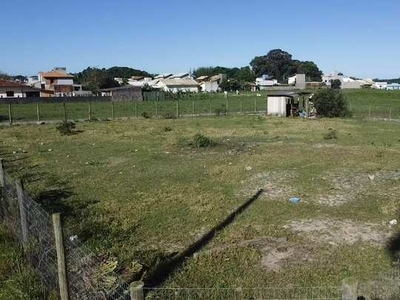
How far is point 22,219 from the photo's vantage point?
547 centimetres

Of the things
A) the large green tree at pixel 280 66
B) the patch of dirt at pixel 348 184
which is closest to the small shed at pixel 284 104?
the patch of dirt at pixel 348 184

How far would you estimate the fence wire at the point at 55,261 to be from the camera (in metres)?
4.36

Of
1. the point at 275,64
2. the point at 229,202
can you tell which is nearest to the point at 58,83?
the point at 229,202

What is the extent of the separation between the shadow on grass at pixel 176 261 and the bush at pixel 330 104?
2368cm

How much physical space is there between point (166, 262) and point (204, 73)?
480ft

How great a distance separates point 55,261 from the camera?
4.79m

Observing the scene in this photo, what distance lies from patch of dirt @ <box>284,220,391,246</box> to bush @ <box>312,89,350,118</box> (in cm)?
2331

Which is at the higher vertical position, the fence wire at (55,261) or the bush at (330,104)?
the bush at (330,104)

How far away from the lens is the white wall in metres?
30.5

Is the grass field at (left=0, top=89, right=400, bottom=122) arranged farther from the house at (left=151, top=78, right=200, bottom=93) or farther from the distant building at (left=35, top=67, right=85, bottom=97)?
the house at (left=151, top=78, right=200, bottom=93)

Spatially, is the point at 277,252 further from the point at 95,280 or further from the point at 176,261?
the point at 95,280

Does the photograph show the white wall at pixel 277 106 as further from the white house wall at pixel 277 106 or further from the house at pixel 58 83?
the house at pixel 58 83

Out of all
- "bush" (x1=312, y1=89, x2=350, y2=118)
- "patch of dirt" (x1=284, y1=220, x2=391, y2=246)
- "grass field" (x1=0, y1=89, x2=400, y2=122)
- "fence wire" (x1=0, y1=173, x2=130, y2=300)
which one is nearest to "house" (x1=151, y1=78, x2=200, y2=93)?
"grass field" (x1=0, y1=89, x2=400, y2=122)

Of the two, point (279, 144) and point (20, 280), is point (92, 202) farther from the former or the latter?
point (279, 144)
